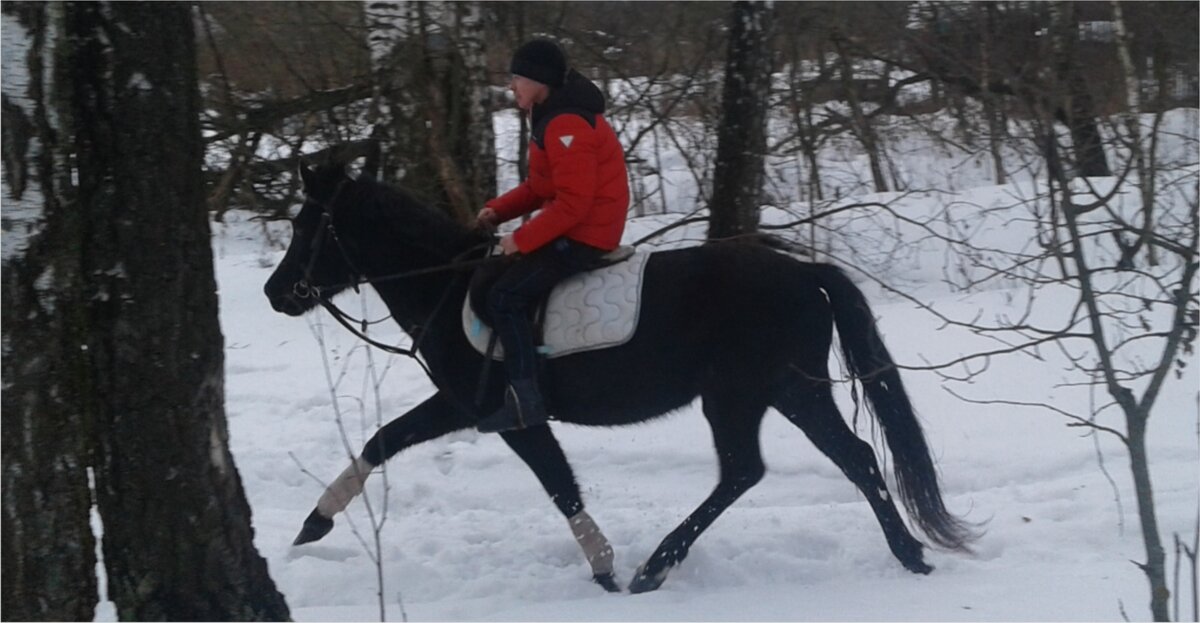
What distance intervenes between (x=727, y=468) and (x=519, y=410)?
949mm

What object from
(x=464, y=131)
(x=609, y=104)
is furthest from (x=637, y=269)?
(x=609, y=104)

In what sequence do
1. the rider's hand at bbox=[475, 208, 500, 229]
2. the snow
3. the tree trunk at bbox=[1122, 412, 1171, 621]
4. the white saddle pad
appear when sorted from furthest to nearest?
the rider's hand at bbox=[475, 208, 500, 229], the white saddle pad, the snow, the tree trunk at bbox=[1122, 412, 1171, 621]

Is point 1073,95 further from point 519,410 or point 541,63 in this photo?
point 519,410

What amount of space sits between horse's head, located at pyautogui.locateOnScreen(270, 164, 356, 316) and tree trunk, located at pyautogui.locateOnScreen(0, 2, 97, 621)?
154 cm

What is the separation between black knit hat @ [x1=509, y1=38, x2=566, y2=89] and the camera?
4.50m

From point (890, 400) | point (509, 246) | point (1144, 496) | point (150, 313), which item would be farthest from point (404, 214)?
point (1144, 496)

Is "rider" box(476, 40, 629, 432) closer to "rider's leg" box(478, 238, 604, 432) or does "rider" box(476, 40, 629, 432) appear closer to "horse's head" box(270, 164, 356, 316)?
"rider's leg" box(478, 238, 604, 432)

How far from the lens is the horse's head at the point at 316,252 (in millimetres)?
4816

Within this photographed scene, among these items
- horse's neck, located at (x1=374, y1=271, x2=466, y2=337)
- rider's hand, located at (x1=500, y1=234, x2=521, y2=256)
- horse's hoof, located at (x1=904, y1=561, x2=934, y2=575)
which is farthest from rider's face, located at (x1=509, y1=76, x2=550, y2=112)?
horse's hoof, located at (x1=904, y1=561, x2=934, y2=575)

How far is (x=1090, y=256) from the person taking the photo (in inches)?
404

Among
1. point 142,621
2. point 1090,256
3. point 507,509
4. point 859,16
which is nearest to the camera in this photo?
point 142,621

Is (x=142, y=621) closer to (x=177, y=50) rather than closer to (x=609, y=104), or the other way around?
(x=177, y=50)

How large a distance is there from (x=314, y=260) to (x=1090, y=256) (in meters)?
8.02

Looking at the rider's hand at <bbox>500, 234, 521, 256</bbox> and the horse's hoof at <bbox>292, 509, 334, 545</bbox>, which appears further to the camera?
the horse's hoof at <bbox>292, 509, 334, 545</bbox>
